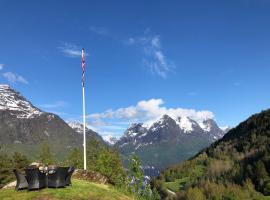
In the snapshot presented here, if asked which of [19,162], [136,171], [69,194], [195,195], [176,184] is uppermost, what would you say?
[19,162]

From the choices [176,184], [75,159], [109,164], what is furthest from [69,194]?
[176,184]

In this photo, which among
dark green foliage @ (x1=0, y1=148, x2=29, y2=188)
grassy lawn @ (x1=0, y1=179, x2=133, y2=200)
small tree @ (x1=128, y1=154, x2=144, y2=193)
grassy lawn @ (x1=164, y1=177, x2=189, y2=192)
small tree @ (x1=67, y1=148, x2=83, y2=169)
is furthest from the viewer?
grassy lawn @ (x1=164, y1=177, x2=189, y2=192)

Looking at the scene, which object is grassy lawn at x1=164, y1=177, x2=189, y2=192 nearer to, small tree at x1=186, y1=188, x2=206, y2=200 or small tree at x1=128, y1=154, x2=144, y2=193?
small tree at x1=186, y1=188, x2=206, y2=200

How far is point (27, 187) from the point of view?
38094 millimetres

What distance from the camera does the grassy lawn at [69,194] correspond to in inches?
1396

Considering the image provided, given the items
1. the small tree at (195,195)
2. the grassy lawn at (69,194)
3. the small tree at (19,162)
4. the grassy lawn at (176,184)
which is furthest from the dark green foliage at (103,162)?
the grassy lawn at (69,194)

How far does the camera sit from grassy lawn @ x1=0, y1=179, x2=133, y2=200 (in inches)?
1396

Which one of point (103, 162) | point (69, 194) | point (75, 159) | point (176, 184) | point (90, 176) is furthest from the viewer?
point (176, 184)

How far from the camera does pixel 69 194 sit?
3631 cm

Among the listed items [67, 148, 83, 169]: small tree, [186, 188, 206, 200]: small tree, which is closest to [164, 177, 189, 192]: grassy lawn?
[186, 188, 206, 200]: small tree

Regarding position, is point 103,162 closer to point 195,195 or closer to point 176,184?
point 195,195

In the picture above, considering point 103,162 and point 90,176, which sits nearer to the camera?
point 90,176

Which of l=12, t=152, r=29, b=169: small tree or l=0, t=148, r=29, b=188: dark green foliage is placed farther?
l=12, t=152, r=29, b=169: small tree

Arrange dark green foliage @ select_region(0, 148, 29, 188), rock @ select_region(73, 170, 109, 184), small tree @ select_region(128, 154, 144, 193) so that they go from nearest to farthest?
1. rock @ select_region(73, 170, 109, 184)
2. small tree @ select_region(128, 154, 144, 193)
3. dark green foliage @ select_region(0, 148, 29, 188)
